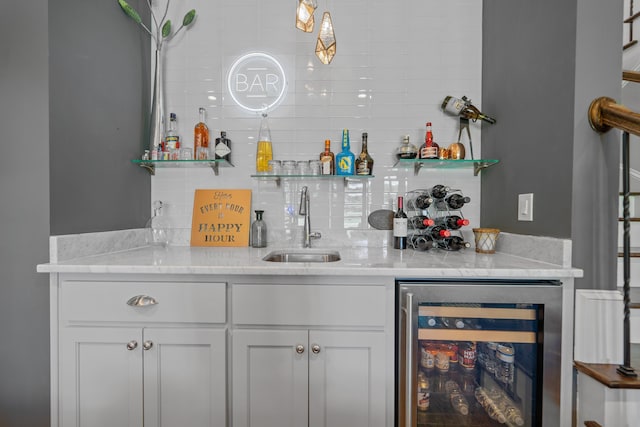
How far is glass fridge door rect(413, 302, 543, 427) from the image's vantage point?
111 cm

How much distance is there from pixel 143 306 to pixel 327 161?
45.8 inches

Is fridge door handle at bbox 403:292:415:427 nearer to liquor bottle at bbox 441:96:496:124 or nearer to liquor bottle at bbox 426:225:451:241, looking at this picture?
liquor bottle at bbox 426:225:451:241

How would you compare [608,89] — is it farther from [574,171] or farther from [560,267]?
[560,267]

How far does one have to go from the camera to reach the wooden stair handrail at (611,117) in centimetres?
95

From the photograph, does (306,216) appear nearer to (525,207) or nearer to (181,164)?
(181,164)

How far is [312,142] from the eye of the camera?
6.03 ft

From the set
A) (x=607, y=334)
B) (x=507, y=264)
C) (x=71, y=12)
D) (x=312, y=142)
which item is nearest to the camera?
(x=607, y=334)

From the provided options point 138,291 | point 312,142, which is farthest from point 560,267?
point 138,291

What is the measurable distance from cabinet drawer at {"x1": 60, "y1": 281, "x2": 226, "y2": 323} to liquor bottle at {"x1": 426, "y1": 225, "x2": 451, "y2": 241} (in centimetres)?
116

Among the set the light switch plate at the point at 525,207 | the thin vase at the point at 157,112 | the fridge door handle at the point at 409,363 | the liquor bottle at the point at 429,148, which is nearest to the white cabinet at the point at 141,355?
the fridge door handle at the point at 409,363

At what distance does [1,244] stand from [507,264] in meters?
2.16

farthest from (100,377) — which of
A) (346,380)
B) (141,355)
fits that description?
(346,380)

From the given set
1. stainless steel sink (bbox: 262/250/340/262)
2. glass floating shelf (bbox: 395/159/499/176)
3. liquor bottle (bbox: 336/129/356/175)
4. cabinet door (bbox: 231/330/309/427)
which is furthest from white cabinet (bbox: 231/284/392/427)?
glass floating shelf (bbox: 395/159/499/176)

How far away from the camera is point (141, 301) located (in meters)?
1.13
